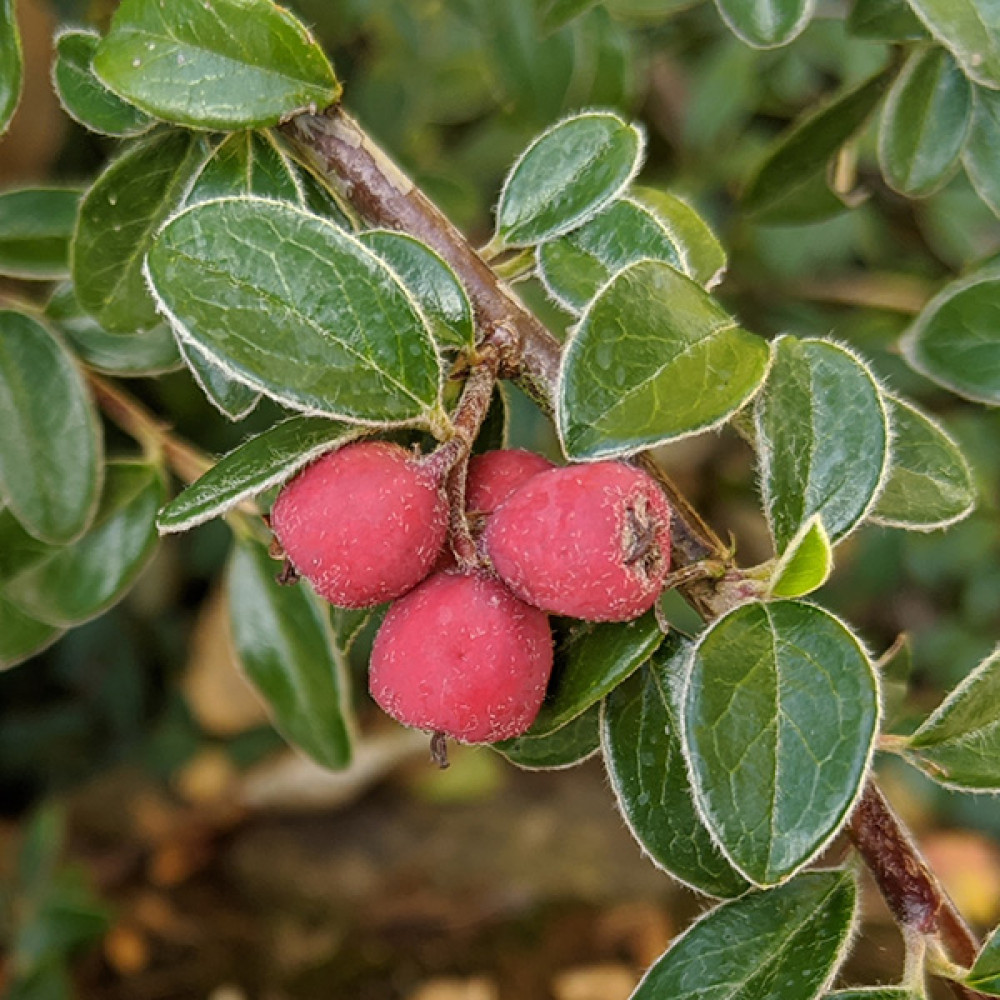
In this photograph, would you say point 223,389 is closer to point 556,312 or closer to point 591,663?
point 591,663

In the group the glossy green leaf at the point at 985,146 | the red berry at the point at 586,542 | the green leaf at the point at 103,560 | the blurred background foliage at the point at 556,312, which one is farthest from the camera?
the blurred background foliage at the point at 556,312

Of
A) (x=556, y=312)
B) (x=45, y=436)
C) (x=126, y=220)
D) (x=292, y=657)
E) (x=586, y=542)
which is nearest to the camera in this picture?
(x=586, y=542)

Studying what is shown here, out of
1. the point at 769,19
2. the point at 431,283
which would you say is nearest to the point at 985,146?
the point at 769,19

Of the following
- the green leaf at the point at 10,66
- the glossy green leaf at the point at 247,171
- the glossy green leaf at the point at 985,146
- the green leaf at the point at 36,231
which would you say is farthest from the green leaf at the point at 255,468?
the glossy green leaf at the point at 985,146

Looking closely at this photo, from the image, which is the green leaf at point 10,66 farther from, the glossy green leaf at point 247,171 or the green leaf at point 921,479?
the green leaf at point 921,479

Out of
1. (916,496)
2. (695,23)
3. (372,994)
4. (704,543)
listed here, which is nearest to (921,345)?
(916,496)

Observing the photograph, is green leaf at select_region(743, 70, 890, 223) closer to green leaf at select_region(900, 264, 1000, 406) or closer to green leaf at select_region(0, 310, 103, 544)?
green leaf at select_region(900, 264, 1000, 406)

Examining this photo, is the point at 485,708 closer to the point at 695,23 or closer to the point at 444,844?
the point at 695,23

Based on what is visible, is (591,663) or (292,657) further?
(292,657)
